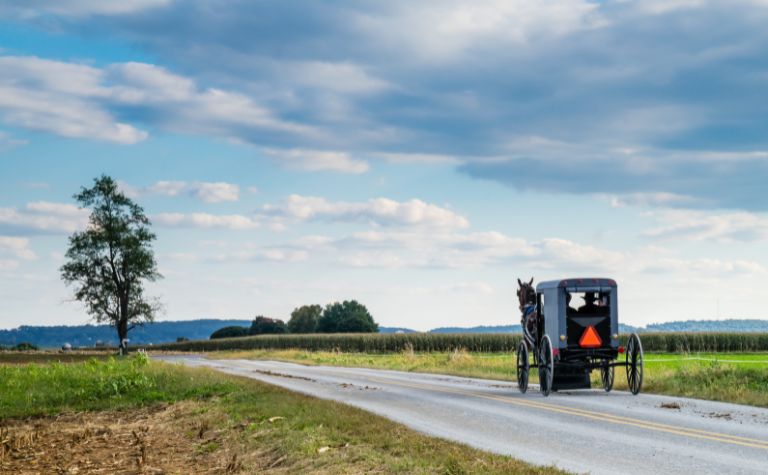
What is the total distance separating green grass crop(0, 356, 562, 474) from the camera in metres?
12.5

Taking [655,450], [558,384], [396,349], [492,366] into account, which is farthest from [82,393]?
[396,349]

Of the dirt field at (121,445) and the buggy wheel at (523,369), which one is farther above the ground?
the buggy wheel at (523,369)

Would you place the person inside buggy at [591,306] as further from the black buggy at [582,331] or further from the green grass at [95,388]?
the green grass at [95,388]

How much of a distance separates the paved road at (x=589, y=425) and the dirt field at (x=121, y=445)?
3.90m

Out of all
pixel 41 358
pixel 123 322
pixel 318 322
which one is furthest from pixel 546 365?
pixel 318 322

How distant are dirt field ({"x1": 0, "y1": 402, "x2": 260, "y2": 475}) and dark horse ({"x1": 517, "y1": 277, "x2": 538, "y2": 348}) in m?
10.2

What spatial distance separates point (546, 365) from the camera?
80.6ft

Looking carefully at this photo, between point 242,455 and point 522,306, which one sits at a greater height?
point 522,306

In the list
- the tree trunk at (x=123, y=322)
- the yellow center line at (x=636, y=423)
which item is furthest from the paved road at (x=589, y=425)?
the tree trunk at (x=123, y=322)

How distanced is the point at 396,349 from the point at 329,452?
7321 cm

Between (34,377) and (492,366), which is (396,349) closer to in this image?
(492,366)

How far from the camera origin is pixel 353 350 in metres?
87.5

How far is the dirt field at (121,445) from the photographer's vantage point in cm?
1445

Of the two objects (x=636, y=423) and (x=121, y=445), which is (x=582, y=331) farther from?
(x=121, y=445)
